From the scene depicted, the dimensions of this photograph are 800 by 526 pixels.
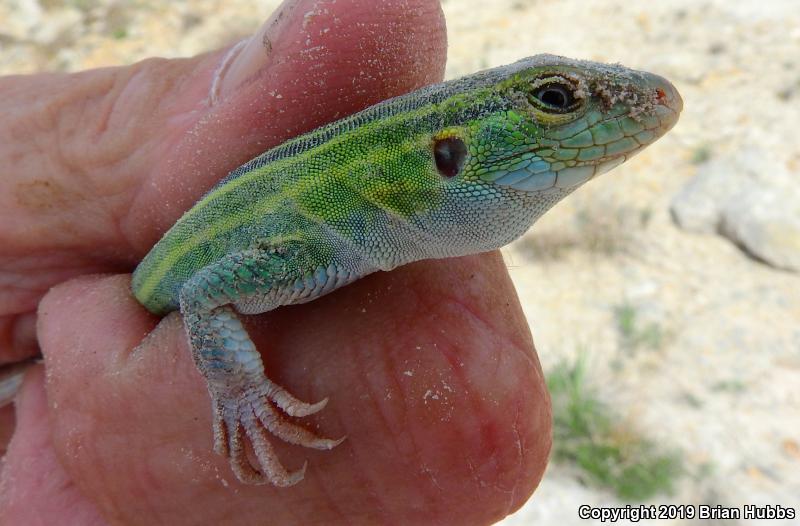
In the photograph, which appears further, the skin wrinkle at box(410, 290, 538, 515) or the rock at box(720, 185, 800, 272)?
the rock at box(720, 185, 800, 272)

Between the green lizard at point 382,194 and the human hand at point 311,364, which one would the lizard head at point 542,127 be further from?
the human hand at point 311,364

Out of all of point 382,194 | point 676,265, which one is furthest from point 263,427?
point 676,265

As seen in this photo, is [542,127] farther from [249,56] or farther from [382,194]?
[249,56]

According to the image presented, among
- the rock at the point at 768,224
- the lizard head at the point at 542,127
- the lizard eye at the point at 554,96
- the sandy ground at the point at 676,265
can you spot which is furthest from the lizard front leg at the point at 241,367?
the rock at the point at 768,224

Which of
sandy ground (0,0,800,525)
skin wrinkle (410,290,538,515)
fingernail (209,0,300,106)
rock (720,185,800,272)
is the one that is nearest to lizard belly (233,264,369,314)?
skin wrinkle (410,290,538,515)

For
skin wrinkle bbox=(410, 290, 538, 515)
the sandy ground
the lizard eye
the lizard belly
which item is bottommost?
the sandy ground

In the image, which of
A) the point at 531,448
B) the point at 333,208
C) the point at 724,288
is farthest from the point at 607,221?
the point at 333,208

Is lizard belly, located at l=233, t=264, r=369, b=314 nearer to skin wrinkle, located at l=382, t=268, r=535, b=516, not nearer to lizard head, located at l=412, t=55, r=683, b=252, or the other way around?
skin wrinkle, located at l=382, t=268, r=535, b=516

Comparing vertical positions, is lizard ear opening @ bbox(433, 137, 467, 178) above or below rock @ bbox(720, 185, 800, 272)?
above
